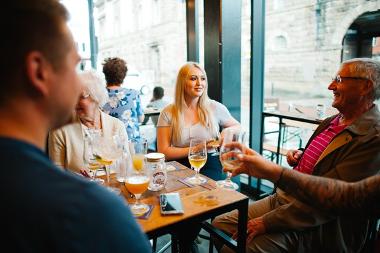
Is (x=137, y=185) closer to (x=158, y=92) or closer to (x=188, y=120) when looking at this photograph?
(x=188, y=120)

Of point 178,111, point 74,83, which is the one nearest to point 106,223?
point 74,83

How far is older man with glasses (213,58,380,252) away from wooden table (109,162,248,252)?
0.22 metres

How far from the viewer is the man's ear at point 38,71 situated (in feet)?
1.85

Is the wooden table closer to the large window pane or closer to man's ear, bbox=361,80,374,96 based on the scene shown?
man's ear, bbox=361,80,374,96

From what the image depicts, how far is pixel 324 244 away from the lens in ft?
4.95

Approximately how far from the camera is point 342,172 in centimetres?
146

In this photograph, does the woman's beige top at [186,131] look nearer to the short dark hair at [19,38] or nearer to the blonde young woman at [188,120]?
the blonde young woman at [188,120]

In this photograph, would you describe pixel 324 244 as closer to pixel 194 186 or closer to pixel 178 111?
pixel 194 186

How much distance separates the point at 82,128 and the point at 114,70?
4.31 feet

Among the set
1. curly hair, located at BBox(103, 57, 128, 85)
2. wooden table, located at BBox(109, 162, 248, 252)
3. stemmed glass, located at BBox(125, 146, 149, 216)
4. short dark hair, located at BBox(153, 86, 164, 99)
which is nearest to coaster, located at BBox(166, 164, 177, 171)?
wooden table, located at BBox(109, 162, 248, 252)

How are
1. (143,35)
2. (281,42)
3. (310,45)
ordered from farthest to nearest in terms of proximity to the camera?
(143,35) → (281,42) → (310,45)

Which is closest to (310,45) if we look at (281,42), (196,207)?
(281,42)

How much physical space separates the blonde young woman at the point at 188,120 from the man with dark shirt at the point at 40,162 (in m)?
1.72

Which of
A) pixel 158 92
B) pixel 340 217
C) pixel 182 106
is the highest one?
pixel 158 92
